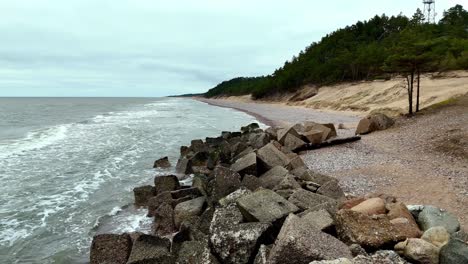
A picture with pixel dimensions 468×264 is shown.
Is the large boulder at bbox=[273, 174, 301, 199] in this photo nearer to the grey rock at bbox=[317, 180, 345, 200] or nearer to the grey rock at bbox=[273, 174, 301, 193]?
the grey rock at bbox=[273, 174, 301, 193]

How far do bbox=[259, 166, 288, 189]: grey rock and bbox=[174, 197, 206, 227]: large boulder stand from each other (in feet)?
5.53

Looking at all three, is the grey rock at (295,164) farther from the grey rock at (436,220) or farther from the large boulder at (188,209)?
the grey rock at (436,220)

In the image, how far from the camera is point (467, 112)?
19.9m

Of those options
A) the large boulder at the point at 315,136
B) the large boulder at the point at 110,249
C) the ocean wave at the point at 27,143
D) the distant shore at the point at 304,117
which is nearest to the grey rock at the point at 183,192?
the large boulder at the point at 110,249

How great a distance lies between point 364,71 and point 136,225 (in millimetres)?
53336

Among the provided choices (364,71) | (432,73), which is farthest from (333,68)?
(432,73)

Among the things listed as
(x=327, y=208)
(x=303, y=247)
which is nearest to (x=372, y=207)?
(x=327, y=208)

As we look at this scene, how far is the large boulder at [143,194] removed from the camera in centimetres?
1236

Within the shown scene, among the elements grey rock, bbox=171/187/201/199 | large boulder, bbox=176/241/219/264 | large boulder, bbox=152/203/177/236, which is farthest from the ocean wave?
large boulder, bbox=176/241/219/264

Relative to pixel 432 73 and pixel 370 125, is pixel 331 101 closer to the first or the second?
pixel 432 73

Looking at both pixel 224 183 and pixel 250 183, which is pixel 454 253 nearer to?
pixel 224 183

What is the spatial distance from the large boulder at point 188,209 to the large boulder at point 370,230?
4444 mm

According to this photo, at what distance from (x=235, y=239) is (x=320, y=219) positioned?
136 centimetres

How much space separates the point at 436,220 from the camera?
259 inches
